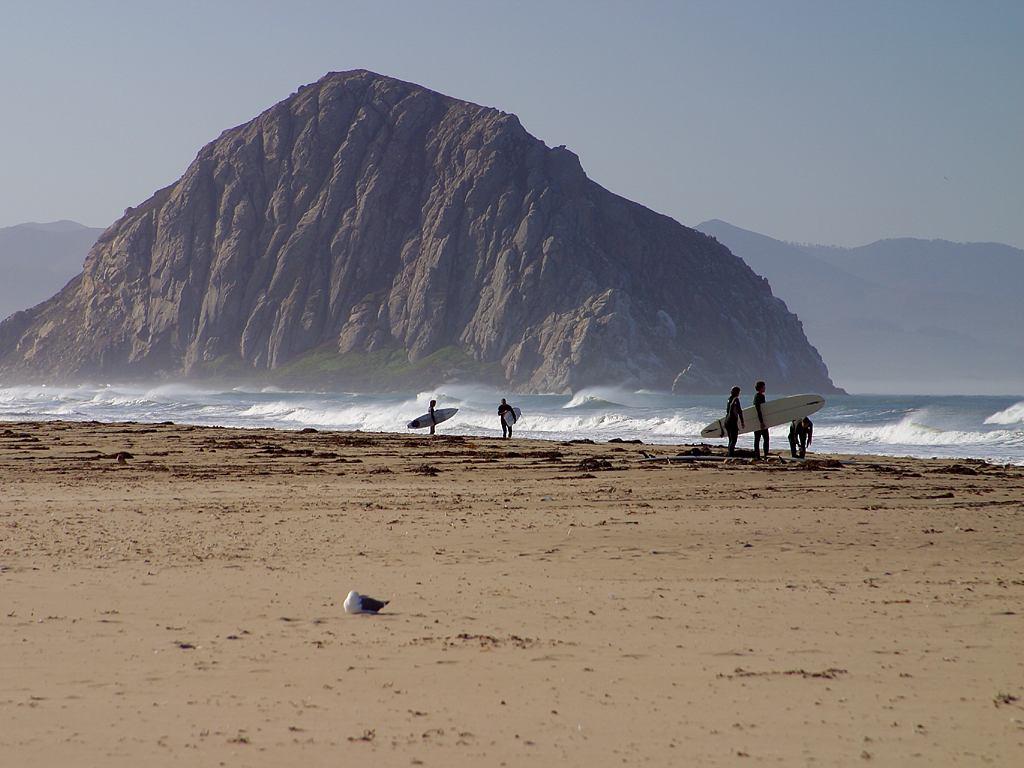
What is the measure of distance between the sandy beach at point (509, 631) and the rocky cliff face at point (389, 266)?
14661 centimetres

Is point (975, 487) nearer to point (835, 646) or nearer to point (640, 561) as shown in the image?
point (640, 561)

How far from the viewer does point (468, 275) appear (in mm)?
173000

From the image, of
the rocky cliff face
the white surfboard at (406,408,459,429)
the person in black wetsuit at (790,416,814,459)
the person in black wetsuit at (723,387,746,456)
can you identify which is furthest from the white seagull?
the rocky cliff face

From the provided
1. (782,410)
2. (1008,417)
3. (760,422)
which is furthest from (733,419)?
(1008,417)

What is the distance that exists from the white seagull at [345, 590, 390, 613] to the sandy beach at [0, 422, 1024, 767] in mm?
114

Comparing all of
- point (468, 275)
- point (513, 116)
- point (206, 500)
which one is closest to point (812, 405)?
point (206, 500)

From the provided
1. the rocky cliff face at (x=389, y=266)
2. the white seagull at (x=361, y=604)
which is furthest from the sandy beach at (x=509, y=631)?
the rocky cliff face at (x=389, y=266)

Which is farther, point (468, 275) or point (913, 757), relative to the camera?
point (468, 275)

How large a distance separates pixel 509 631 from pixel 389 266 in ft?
576

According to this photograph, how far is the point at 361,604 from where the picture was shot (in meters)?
8.27

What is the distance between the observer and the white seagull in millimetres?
8258

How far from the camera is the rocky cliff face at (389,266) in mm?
167750

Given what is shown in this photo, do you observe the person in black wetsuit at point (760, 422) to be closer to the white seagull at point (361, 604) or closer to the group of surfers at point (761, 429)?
the group of surfers at point (761, 429)

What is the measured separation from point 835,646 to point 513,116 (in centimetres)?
17895
